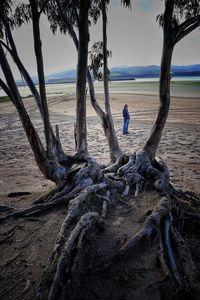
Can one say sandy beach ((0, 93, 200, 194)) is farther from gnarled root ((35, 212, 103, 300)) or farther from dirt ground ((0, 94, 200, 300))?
gnarled root ((35, 212, 103, 300))

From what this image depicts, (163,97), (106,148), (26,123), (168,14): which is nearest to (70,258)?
(26,123)

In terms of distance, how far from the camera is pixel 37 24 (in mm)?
4113

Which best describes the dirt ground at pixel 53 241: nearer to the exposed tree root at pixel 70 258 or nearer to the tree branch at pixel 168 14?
the exposed tree root at pixel 70 258

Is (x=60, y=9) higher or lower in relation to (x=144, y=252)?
higher

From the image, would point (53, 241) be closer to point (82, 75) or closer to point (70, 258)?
point (70, 258)

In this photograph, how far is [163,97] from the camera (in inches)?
201

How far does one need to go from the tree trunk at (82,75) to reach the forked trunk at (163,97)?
1.46 m

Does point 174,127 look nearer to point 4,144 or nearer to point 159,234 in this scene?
point 4,144

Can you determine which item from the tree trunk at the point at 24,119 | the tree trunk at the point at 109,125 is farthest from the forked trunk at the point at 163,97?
the tree trunk at the point at 24,119

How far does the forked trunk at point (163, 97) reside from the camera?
475 cm

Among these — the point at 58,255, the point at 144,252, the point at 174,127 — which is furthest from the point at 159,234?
the point at 174,127

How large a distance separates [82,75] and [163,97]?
1.79m

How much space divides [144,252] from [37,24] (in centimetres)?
400

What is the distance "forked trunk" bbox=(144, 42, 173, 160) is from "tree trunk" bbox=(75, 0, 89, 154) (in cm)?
146
